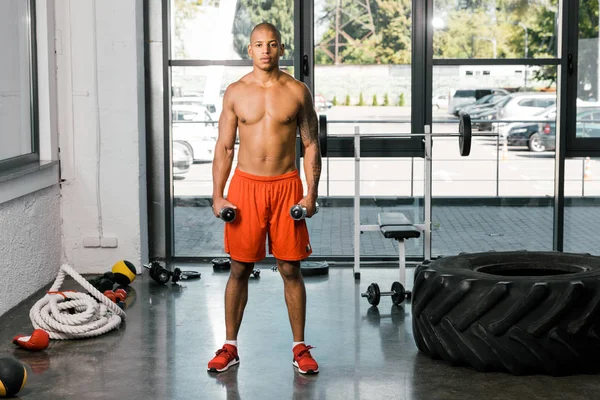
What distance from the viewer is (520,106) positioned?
6.19m

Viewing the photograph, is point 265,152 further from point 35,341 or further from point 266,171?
point 35,341

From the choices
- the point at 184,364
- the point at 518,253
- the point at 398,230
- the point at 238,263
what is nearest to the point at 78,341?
the point at 184,364

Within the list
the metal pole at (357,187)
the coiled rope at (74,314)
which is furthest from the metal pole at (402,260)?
the coiled rope at (74,314)

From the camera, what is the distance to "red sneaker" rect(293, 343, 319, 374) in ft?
12.7

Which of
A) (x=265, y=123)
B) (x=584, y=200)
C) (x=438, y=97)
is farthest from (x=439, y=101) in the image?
(x=265, y=123)

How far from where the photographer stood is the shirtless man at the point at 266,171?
153 inches

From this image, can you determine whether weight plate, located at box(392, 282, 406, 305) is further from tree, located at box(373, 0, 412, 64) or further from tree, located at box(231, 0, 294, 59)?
tree, located at box(231, 0, 294, 59)

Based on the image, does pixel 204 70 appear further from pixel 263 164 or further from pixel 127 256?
pixel 263 164

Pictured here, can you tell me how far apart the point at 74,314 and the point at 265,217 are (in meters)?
1.22

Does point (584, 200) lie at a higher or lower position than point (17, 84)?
lower

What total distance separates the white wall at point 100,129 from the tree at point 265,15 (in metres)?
0.64

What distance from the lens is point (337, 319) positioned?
4816 mm

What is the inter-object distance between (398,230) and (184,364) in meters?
1.59

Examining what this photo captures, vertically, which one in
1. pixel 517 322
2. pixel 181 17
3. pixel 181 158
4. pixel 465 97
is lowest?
pixel 517 322
